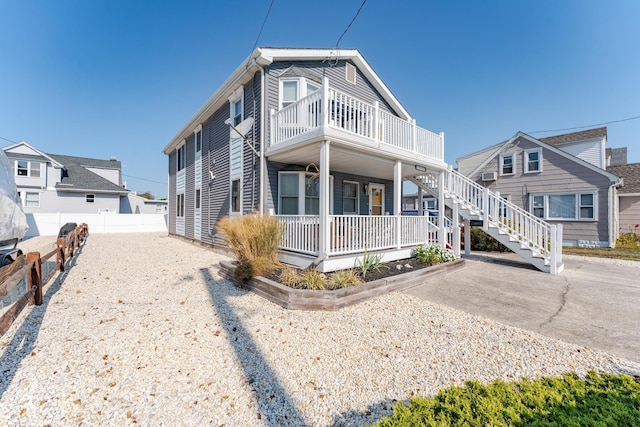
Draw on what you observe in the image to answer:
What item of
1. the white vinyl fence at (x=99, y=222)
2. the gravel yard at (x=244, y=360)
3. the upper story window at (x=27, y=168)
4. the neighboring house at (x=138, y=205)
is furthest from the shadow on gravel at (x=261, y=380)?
the upper story window at (x=27, y=168)

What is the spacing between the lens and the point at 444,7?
7695 millimetres

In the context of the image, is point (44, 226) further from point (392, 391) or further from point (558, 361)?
point (558, 361)

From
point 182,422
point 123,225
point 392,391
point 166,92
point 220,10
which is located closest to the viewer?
point 182,422

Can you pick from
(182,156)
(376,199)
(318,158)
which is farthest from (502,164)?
(182,156)

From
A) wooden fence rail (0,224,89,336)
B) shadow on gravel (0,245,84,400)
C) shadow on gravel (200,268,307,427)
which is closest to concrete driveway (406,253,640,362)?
shadow on gravel (200,268,307,427)

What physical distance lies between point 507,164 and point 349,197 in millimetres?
10925

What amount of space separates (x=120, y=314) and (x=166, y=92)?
15.1 m

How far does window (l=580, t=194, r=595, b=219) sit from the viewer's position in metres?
12.5

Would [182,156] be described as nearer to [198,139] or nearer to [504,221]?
[198,139]

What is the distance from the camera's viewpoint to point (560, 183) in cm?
1335

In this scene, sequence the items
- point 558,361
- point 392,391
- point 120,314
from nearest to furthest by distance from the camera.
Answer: point 392,391, point 558,361, point 120,314

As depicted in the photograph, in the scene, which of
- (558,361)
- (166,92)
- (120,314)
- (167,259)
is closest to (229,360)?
(120,314)

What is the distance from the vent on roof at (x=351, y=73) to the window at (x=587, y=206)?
12476 mm

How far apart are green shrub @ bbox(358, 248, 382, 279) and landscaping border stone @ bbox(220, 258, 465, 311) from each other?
608 mm
